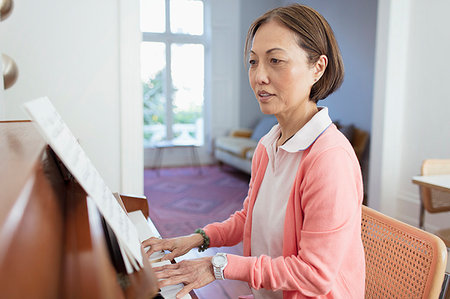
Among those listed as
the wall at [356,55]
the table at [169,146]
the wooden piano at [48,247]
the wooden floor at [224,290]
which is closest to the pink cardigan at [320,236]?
the wooden piano at [48,247]

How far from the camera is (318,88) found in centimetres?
122

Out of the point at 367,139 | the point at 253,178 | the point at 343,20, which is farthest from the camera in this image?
the point at 343,20

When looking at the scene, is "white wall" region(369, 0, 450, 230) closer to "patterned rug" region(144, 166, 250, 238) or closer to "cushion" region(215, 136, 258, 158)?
"patterned rug" region(144, 166, 250, 238)

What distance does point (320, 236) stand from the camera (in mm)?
947

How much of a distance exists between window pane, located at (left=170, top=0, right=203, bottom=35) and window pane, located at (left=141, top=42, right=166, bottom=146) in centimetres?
49

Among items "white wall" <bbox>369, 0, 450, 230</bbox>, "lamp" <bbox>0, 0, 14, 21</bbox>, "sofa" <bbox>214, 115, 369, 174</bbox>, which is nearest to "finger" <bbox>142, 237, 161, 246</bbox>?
"lamp" <bbox>0, 0, 14, 21</bbox>

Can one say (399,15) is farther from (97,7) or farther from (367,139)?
(97,7)

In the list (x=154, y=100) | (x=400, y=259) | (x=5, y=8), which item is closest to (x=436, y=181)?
(x=400, y=259)

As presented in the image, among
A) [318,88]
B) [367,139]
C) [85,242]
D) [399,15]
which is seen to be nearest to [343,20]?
[367,139]

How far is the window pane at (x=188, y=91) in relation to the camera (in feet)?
25.0

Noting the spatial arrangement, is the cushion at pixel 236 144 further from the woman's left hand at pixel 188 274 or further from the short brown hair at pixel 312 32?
the woman's left hand at pixel 188 274

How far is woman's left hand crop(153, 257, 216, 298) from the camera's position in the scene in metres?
→ 0.94

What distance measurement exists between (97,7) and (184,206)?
109 inches

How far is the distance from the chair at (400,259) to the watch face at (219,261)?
540mm
